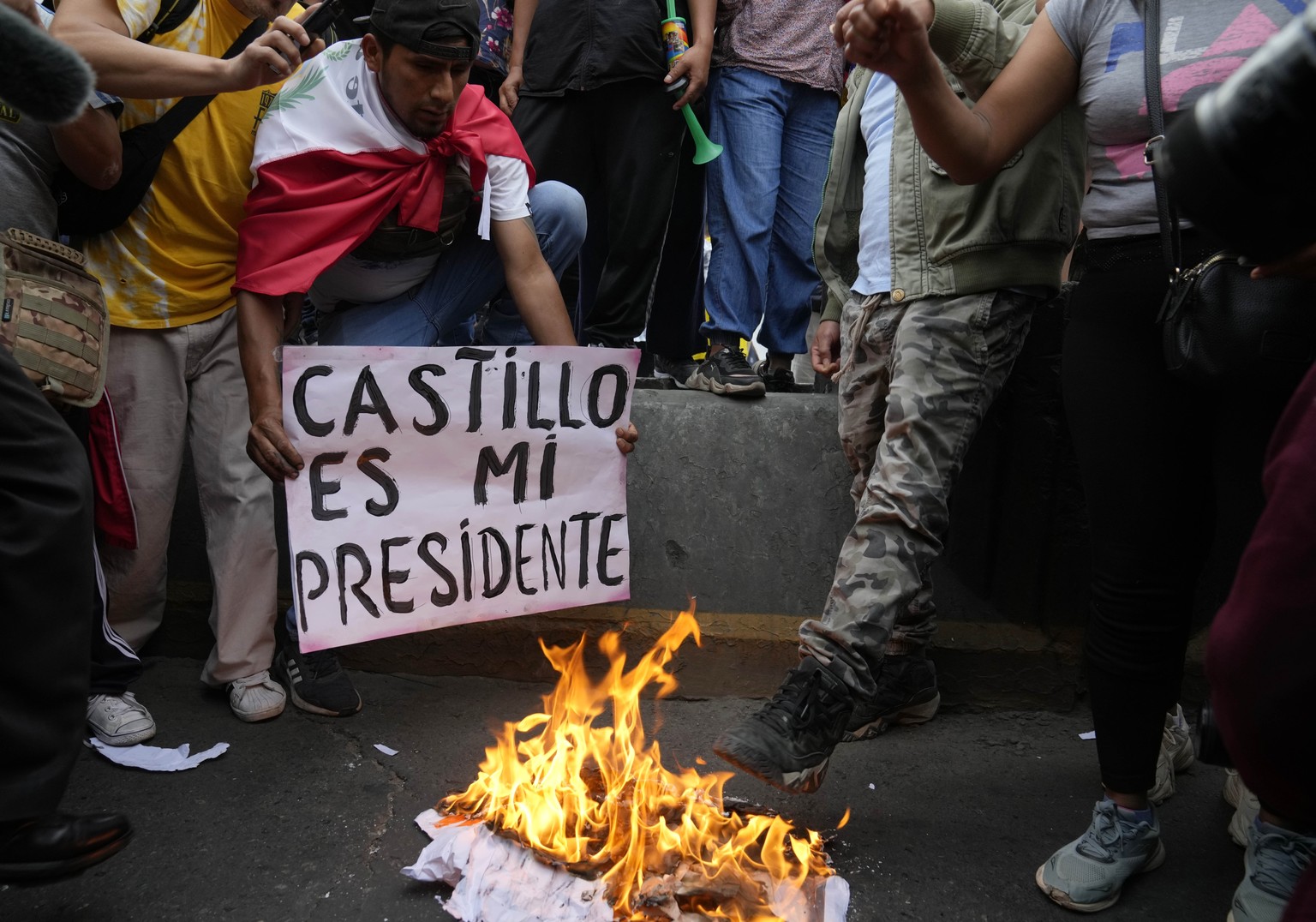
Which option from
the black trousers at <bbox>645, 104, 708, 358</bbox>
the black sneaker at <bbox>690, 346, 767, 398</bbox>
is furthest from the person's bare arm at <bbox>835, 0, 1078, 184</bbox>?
the black trousers at <bbox>645, 104, 708, 358</bbox>

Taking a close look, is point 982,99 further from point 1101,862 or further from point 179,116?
point 179,116

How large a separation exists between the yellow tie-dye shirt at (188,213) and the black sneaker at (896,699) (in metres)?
2.26

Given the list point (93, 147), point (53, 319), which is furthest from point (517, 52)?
point (53, 319)

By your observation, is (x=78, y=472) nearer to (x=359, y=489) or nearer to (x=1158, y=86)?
(x=359, y=489)

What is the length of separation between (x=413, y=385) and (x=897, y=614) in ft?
5.02

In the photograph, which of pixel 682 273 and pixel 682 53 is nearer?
pixel 682 53

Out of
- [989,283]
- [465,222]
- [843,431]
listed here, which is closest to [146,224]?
[465,222]

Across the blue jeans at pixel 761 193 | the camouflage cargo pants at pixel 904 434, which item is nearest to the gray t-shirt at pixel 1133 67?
the camouflage cargo pants at pixel 904 434

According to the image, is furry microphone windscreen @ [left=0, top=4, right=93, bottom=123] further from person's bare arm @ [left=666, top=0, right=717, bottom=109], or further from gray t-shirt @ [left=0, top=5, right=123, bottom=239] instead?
person's bare arm @ [left=666, top=0, right=717, bottom=109]

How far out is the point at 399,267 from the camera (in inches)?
138

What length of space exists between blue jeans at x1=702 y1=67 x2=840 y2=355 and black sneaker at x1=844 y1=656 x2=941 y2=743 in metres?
1.39

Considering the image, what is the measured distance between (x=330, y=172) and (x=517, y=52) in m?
1.38

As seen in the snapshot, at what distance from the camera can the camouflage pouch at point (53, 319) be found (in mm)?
2518

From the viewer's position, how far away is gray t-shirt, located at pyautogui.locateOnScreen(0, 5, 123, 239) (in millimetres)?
2760
